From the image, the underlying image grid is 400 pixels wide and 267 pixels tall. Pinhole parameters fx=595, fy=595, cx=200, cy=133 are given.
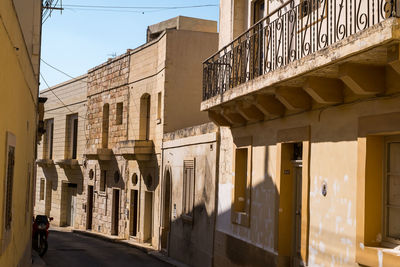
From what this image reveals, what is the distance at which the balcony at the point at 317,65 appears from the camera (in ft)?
21.5

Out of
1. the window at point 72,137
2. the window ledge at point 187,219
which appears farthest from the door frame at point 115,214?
the window ledge at point 187,219

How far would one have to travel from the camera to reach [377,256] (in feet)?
23.5

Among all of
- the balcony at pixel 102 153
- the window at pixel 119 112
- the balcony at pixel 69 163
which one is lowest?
the balcony at pixel 69 163

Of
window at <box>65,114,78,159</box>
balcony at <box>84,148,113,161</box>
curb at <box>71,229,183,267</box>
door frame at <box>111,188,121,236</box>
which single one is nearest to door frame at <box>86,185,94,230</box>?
curb at <box>71,229,183,267</box>

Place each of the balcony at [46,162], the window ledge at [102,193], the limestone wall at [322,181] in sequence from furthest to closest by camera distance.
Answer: the balcony at [46,162] < the window ledge at [102,193] < the limestone wall at [322,181]

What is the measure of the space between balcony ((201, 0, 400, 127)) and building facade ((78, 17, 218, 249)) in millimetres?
7165

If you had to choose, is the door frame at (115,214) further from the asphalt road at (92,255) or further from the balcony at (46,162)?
the balcony at (46,162)

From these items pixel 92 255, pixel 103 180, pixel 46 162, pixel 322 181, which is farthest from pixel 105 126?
pixel 322 181

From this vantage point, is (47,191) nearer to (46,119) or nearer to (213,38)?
(46,119)

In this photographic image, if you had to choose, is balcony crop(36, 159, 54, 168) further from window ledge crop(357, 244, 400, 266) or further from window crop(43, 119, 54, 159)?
window ledge crop(357, 244, 400, 266)

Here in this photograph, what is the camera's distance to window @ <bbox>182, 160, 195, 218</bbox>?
16438mm

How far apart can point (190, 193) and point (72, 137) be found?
15977 millimetres

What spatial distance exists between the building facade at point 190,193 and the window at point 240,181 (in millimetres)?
1546

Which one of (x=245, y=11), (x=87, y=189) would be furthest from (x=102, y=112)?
(x=245, y=11)
